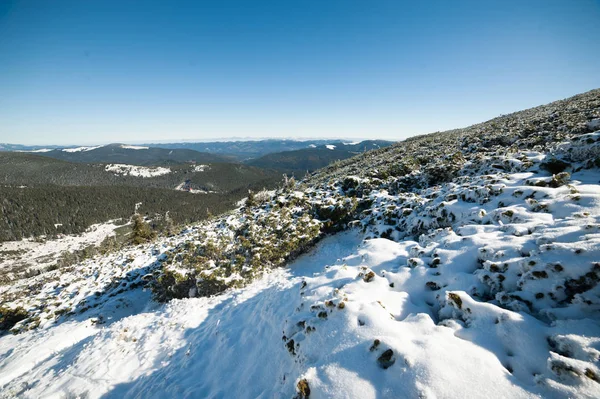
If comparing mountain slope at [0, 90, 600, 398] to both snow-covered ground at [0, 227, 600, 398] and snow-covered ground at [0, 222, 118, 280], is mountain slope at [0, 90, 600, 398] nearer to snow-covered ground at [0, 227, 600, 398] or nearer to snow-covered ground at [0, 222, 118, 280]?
snow-covered ground at [0, 227, 600, 398]

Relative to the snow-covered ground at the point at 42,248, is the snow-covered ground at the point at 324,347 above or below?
above

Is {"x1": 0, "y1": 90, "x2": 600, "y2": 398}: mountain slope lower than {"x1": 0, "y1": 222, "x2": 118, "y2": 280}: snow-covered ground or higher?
higher

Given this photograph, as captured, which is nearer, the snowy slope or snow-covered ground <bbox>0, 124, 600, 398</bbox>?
the snowy slope

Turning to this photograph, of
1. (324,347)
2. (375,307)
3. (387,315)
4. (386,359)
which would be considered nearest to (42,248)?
(324,347)

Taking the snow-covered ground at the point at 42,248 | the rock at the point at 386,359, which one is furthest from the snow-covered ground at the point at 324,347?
the snow-covered ground at the point at 42,248

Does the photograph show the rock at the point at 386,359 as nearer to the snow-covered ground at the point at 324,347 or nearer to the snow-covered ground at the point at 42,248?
the snow-covered ground at the point at 324,347

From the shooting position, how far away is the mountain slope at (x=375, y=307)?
4289 millimetres

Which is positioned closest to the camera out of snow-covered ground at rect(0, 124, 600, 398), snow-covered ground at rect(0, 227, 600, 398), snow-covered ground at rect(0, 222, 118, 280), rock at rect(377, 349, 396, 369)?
snow-covered ground at rect(0, 227, 600, 398)

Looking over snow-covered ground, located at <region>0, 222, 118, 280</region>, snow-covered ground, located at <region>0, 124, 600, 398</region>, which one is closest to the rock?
snow-covered ground, located at <region>0, 124, 600, 398</region>

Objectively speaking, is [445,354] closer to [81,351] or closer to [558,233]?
[558,233]

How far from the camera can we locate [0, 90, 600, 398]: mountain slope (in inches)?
169

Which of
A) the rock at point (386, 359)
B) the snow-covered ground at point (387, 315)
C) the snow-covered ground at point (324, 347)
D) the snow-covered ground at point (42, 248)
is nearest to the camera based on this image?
the snow-covered ground at point (324, 347)

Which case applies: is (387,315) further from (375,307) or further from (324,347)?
(324,347)

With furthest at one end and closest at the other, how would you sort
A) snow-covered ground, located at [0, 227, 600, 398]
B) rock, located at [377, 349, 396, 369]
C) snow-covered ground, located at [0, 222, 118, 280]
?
snow-covered ground, located at [0, 222, 118, 280] → rock, located at [377, 349, 396, 369] → snow-covered ground, located at [0, 227, 600, 398]
